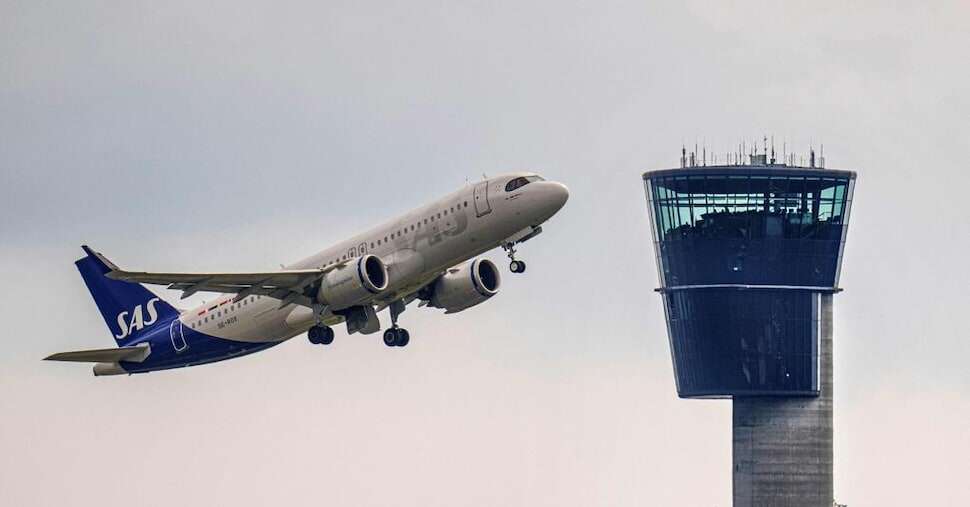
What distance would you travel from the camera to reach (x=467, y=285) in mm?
122750

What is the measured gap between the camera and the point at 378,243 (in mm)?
117438

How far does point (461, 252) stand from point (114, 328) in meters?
30.6

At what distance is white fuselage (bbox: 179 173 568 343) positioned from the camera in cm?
11262

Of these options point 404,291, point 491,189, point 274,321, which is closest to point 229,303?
point 274,321

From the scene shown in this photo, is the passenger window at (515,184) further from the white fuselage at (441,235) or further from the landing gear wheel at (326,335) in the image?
the landing gear wheel at (326,335)

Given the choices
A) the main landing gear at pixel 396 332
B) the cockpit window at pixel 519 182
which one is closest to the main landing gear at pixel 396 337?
the main landing gear at pixel 396 332

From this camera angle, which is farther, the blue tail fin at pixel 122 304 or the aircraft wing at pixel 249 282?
the blue tail fin at pixel 122 304

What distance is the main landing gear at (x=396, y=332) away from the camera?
124 meters

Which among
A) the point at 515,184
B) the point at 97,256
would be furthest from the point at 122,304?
the point at 515,184

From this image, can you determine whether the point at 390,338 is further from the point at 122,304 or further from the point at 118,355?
the point at 122,304

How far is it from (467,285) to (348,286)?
30.1 ft

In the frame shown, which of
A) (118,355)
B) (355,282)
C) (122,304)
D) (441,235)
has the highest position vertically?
(441,235)

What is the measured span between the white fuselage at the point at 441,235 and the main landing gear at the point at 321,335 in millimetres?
598

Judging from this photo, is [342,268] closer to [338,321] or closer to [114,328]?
[338,321]
